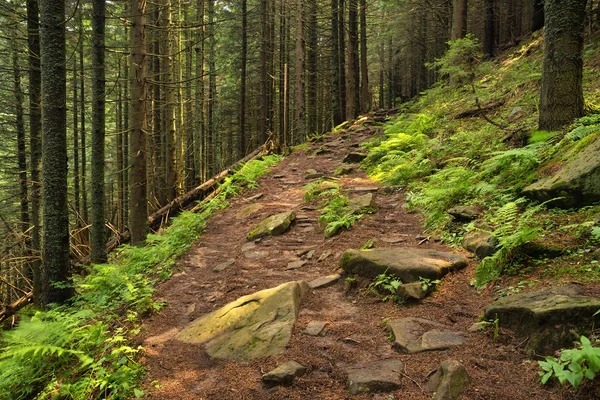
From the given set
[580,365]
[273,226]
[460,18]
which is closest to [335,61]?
[460,18]

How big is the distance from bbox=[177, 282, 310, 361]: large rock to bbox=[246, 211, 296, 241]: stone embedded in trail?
2.84 m

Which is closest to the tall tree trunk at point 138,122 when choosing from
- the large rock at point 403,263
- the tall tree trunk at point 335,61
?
the large rock at point 403,263

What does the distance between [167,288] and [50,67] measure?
3695 millimetres

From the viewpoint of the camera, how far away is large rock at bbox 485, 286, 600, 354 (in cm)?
262

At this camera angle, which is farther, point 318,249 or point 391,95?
point 391,95

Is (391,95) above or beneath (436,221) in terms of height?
above

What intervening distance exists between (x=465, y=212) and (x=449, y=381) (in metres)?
3.48

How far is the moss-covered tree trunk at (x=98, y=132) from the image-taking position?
24.8 ft

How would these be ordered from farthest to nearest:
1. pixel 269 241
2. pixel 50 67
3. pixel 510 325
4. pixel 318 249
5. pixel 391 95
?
1. pixel 391 95
2. pixel 269 241
3. pixel 318 249
4. pixel 50 67
5. pixel 510 325

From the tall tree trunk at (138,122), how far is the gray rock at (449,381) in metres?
7.98

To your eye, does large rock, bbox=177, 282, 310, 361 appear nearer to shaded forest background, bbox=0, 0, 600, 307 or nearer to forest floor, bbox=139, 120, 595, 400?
forest floor, bbox=139, 120, 595, 400

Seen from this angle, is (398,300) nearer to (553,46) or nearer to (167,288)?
(167,288)

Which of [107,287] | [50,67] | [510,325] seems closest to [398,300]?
[510,325]

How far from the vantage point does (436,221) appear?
19.8ft
